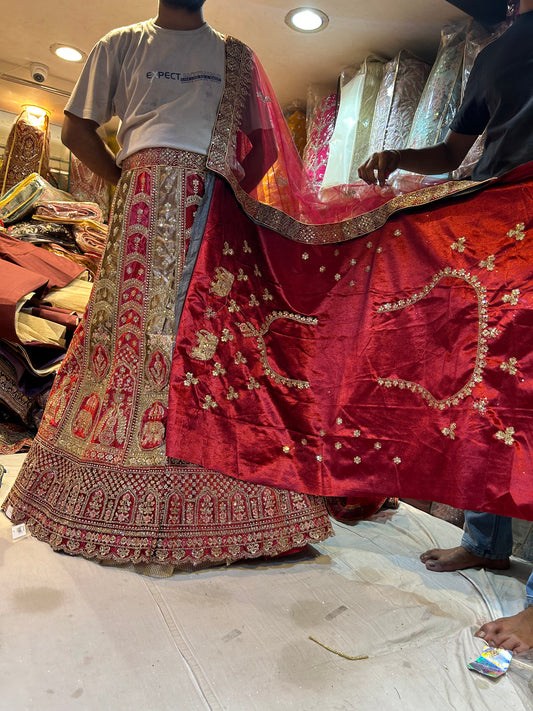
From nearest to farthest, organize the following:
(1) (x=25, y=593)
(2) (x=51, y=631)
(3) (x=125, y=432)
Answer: (2) (x=51, y=631) → (1) (x=25, y=593) → (3) (x=125, y=432)

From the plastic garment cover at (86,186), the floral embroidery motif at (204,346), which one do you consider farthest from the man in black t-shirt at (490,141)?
the plastic garment cover at (86,186)

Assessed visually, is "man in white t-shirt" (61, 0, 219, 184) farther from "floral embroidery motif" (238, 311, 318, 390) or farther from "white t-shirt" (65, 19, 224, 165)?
"floral embroidery motif" (238, 311, 318, 390)

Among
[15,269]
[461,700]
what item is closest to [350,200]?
[461,700]

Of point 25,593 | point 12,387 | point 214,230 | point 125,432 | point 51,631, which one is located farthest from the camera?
point 12,387

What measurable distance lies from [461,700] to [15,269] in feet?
7.73

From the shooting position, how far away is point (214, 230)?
1.42m

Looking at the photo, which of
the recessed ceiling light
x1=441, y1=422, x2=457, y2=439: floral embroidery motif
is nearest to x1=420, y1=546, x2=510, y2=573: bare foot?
x1=441, y1=422, x2=457, y2=439: floral embroidery motif

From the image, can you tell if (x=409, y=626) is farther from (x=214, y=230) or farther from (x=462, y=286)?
(x=214, y=230)

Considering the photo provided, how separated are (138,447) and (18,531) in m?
0.37

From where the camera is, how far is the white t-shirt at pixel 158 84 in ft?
4.66

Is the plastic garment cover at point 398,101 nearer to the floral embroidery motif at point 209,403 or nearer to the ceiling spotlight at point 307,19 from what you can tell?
the ceiling spotlight at point 307,19

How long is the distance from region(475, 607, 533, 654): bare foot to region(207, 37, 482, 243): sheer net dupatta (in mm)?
976

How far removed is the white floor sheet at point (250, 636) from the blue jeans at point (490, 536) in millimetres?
57

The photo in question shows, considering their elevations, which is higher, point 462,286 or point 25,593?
point 462,286
